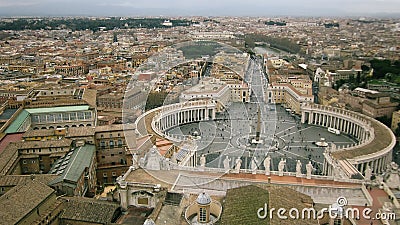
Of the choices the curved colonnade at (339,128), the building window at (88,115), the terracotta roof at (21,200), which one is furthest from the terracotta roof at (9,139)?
the curved colonnade at (339,128)

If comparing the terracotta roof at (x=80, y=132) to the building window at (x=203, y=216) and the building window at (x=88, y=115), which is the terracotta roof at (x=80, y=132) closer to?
the building window at (x=88, y=115)

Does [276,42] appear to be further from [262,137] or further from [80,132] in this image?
[80,132]

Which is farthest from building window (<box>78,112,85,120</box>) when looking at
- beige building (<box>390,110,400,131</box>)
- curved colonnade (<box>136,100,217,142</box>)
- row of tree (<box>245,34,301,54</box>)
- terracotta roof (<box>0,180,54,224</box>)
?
row of tree (<box>245,34,301,54</box>)

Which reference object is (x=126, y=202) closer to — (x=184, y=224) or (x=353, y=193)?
(x=184, y=224)

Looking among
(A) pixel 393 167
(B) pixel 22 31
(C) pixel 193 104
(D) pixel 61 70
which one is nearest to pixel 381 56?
(C) pixel 193 104

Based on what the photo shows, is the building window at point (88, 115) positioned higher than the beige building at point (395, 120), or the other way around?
the building window at point (88, 115)

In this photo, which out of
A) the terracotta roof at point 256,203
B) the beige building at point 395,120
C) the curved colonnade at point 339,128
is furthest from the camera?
the beige building at point 395,120

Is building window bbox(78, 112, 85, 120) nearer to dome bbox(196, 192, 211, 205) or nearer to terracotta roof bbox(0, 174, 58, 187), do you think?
terracotta roof bbox(0, 174, 58, 187)
